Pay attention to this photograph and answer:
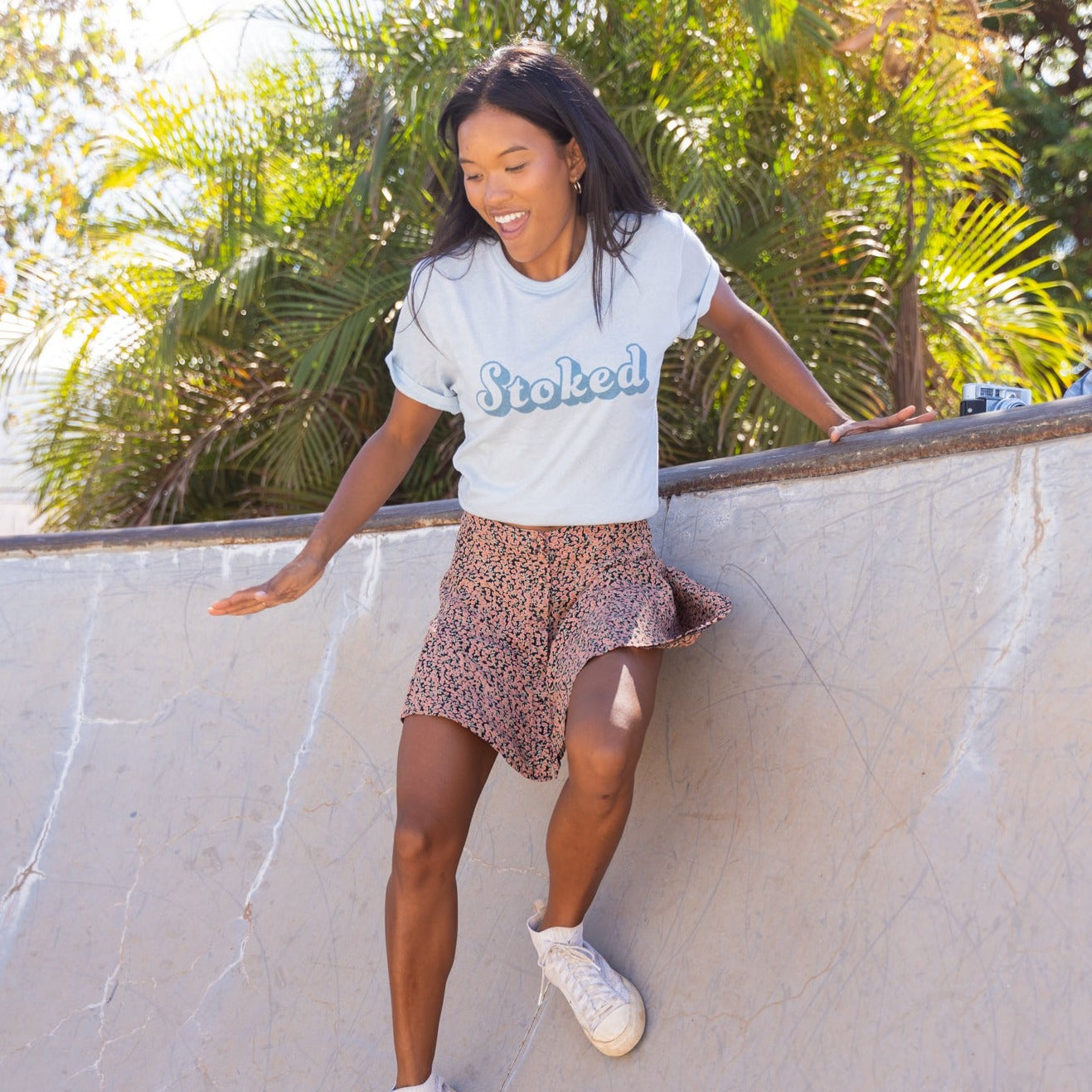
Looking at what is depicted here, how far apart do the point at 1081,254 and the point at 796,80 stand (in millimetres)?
5786

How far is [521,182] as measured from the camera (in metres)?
2.29

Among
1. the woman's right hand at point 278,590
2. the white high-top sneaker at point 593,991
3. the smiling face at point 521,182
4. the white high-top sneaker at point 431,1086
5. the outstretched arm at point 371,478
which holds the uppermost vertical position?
the smiling face at point 521,182

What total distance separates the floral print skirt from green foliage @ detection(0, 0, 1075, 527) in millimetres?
3594

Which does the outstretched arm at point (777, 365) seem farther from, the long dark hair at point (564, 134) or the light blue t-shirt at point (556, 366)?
the long dark hair at point (564, 134)

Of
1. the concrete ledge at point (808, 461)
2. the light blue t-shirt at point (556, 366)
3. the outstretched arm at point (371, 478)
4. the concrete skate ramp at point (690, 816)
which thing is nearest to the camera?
the concrete skate ramp at point (690, 816)

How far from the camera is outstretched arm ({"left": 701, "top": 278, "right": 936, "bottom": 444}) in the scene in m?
2.54

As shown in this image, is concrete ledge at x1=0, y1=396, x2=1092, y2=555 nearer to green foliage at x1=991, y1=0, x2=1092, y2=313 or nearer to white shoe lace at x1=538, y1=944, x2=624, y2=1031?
white shoe lace at x1=538, y1=944, x2=624, y2=1031

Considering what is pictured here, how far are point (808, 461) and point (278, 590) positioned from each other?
1.12 metres

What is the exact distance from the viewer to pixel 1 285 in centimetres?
960

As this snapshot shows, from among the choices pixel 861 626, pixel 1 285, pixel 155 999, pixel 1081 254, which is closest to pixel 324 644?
pixel 155 999

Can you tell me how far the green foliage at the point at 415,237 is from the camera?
19.8 ft

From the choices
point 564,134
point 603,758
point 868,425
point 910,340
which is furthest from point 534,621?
point 910,340

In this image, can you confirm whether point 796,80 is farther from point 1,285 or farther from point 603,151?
point 1,285

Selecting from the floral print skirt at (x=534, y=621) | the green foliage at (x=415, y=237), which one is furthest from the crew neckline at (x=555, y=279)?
the green foliage at (x=415, y=237)
